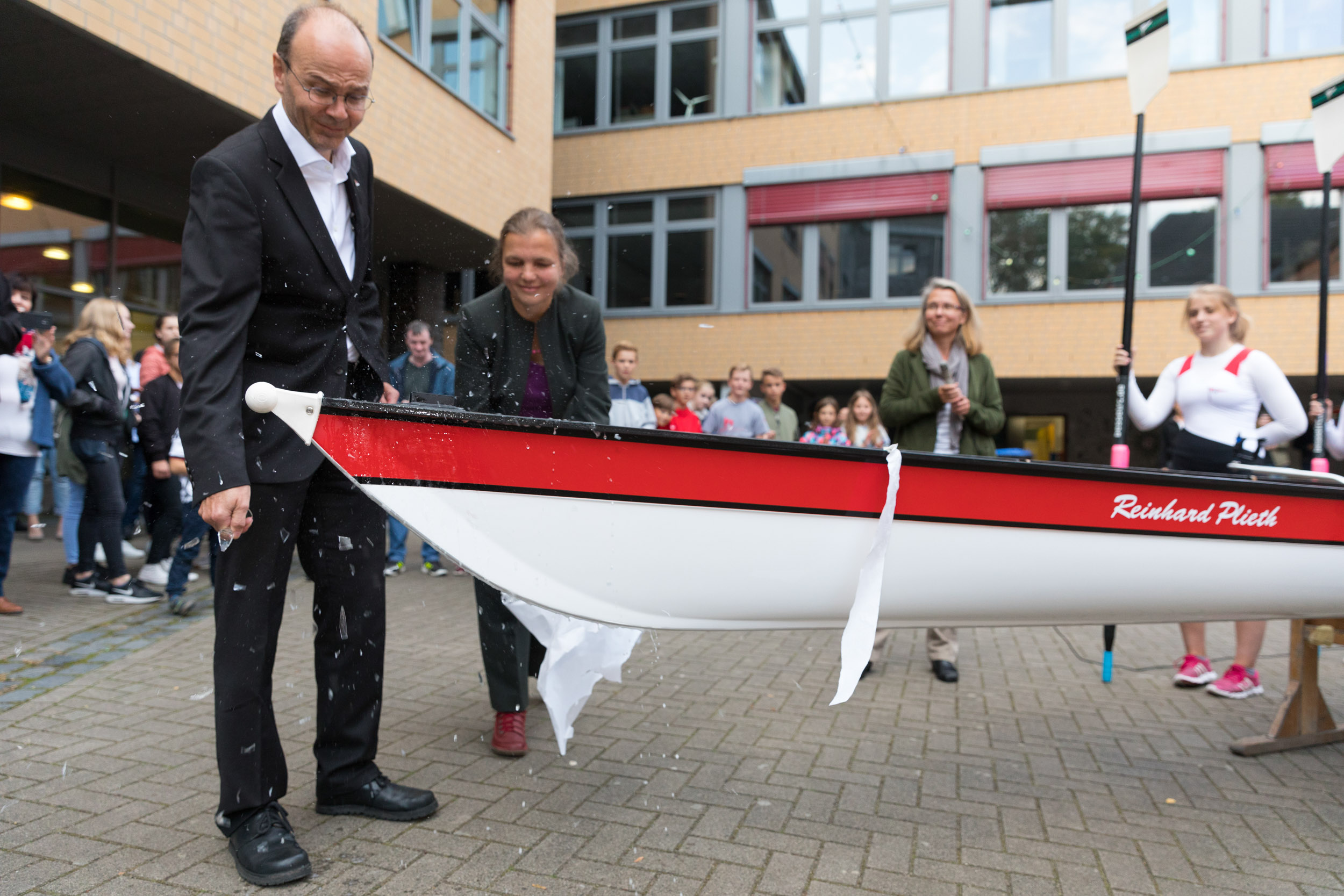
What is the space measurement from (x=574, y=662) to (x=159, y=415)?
14.5ft

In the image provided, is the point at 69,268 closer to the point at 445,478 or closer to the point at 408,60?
the point at 408,60

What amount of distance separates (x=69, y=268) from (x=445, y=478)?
29.5 ft

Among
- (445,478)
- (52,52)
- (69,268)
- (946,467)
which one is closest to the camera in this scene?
(445,478)

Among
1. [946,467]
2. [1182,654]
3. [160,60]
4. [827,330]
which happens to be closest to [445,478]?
[946,467]

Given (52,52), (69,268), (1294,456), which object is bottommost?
(1294,456)

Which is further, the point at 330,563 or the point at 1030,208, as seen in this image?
the point at 1030,208

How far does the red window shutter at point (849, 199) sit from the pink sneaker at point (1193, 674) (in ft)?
39.1

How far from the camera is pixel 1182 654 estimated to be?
5355mm

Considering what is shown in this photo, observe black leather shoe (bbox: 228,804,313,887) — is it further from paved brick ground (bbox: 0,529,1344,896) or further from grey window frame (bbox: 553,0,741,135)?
grey window frame (bbox: 553,0,741,135)

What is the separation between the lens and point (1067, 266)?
47.9 ft

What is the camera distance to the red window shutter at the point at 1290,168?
13.6 metres

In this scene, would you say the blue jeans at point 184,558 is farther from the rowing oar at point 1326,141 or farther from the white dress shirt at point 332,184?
the rowing oar at point 1326,141

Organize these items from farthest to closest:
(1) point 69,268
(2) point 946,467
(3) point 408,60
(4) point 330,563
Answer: (3) point 408,60, (1) point 69,268, (4) point 330,563, (2) point 946,467

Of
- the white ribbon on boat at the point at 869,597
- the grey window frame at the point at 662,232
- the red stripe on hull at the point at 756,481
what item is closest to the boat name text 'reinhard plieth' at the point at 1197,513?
the red stripe on hull at the point at 756,481
